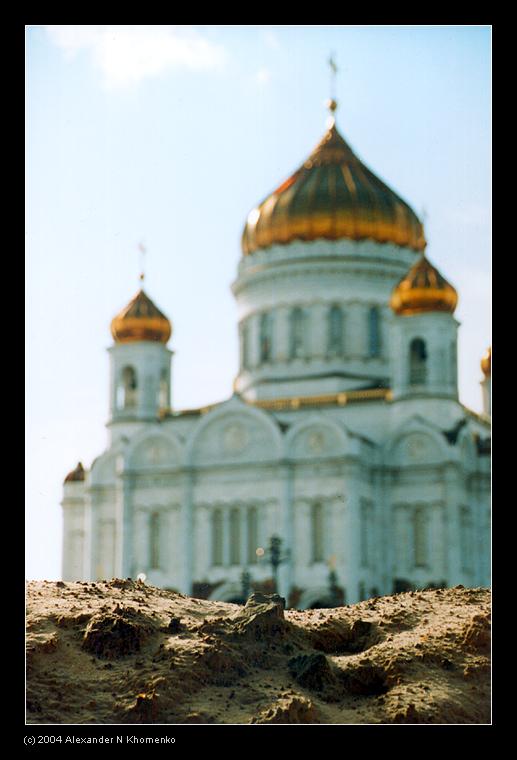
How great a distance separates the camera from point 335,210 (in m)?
46.4

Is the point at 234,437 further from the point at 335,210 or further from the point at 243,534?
the point at 335,210

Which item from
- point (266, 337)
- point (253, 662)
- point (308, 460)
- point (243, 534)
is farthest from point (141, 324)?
point (253, 662)

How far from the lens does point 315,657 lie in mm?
11430

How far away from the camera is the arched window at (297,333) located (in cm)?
4562

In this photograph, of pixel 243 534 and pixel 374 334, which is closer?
pixel 243 534

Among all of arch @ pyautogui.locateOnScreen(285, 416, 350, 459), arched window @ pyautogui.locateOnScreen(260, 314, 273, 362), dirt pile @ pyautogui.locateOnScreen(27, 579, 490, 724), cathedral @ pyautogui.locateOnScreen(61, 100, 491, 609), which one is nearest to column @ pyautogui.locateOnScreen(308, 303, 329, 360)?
cathedral @ pyautogui.locateOnScreen(61, 100, 491, 609)

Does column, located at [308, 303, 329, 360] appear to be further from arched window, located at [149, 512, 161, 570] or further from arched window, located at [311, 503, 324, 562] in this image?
arched window, located at [149, 512, 161, 570]

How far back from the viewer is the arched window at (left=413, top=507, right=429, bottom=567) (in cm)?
4034

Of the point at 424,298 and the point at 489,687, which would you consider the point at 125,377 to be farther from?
the point at 489,687

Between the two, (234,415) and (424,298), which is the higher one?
(424,298)

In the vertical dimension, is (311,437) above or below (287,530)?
above

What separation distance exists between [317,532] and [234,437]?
367 cm
